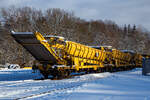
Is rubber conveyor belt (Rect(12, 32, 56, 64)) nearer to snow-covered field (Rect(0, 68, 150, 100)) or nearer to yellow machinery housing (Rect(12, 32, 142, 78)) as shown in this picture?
yellow machinery housing (Rect(12, 32, 142, 78))

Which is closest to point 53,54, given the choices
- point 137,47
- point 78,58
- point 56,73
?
point 56,73

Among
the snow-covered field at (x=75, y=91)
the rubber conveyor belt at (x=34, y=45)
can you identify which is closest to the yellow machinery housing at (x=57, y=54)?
the rubber conveyor belt at (x=34, y=45)

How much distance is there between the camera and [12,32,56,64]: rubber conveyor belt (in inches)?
500

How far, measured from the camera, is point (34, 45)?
1345 cm

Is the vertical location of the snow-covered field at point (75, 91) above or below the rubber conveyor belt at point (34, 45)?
below

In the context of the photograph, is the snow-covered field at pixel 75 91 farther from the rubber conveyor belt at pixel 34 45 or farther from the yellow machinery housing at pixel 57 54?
the rubber conveyor belt at pixel 34 45

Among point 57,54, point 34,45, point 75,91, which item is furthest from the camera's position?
point 57,54

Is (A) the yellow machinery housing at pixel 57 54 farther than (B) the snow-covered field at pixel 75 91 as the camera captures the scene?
Yes

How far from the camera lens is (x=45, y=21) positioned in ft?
150

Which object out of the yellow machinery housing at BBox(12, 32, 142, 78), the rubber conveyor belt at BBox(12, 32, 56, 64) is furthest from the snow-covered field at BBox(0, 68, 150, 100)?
the rubber conveyor belt at BBox(12, 32, 56, 64)

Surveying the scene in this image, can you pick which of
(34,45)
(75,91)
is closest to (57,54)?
(34,45)

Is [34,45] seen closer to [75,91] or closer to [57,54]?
[57,54]

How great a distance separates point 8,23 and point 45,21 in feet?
30.5

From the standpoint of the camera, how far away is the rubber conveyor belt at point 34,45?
1270 centimetres
